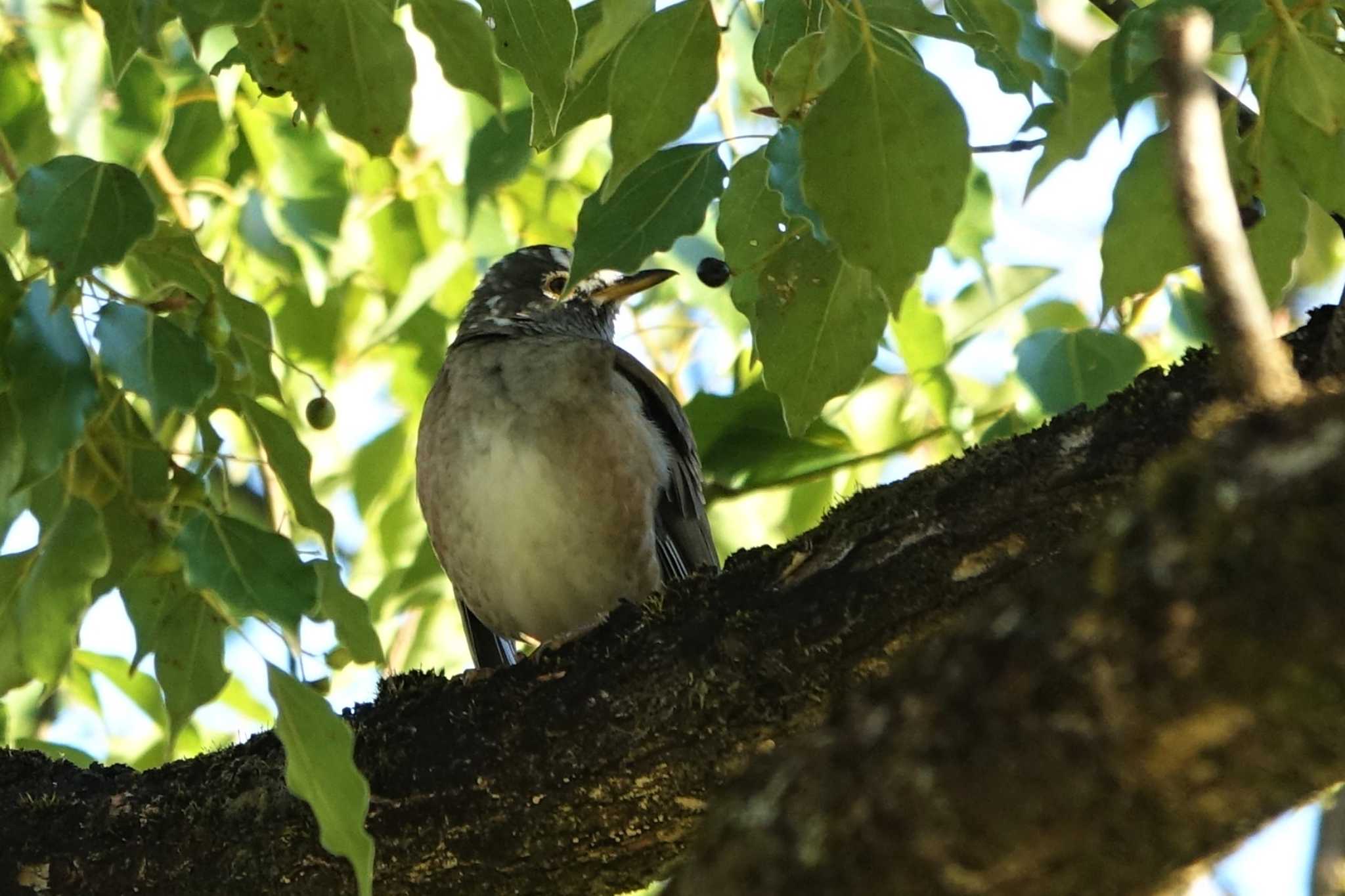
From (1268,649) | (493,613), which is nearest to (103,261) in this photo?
(1268,649)

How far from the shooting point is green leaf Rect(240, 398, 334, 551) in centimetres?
329

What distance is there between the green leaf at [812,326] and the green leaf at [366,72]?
2.31 feet

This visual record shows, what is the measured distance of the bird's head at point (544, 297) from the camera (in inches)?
243

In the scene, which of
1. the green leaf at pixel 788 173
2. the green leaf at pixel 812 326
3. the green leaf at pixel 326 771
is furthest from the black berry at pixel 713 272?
the green leaf at pixel 326 771

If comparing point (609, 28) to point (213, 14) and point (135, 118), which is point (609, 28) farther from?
point (135, 118)

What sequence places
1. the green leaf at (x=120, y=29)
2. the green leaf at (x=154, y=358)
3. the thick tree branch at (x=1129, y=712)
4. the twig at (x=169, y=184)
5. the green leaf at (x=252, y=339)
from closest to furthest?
the thick tree branch at (x=1129, y=712) → the green leaf at (x=120, y=29) → the green leaf at (x=154, y=358) → the green leaf at (x=252, y=339) → the twig at (x=169, y=184)

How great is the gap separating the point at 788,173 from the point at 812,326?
34cm

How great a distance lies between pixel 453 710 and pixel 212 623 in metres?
0.51

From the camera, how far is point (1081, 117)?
10.3 ft

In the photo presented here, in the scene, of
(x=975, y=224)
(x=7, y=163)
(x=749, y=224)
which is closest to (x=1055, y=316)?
(x=975, y=224)

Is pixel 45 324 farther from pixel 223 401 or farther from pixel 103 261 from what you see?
pixel 223 401

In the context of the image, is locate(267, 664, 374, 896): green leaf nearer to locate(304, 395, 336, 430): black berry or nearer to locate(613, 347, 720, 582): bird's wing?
locate(304, 395, 336, 430): black berry

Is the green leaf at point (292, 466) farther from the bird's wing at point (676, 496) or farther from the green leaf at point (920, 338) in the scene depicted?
the bird's wing at point (676, 496)

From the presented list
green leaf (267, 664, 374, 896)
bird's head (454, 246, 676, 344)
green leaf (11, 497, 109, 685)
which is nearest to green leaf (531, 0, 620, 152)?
green leaf (267, 664, 374, 896)
